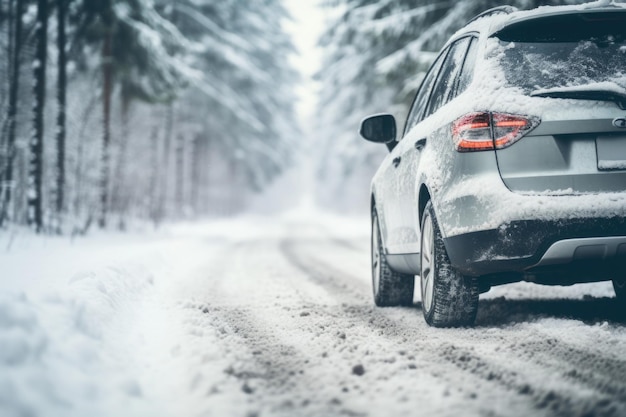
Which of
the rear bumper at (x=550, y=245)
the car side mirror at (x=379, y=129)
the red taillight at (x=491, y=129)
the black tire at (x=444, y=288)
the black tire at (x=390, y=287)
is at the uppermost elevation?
the car side mirror at (x=379, y=129)

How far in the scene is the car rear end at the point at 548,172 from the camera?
2834 millimetres

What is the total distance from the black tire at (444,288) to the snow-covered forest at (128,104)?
23.9 ft

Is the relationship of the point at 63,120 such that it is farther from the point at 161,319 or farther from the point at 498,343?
the point at 498,343

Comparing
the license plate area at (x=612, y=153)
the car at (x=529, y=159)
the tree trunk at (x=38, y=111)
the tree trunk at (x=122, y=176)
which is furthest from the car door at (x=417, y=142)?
the tree trunk at (x=122, y=176)

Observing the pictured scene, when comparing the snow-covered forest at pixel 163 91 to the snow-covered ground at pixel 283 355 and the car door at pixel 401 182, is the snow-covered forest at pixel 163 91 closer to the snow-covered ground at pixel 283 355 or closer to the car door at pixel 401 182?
the car door at pixel 401 182

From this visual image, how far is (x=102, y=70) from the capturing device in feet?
43.5

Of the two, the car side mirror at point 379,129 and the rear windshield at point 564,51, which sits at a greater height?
the rear windshield at point 564,51

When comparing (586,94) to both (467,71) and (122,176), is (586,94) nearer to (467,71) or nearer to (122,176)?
(467,71)

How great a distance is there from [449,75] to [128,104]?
40.7 feet

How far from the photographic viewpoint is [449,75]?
3.81m

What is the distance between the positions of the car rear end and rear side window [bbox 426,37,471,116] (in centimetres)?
55

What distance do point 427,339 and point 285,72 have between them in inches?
1175

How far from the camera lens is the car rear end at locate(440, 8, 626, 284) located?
283 cm

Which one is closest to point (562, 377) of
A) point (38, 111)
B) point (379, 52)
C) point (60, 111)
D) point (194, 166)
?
point (38, 111)
